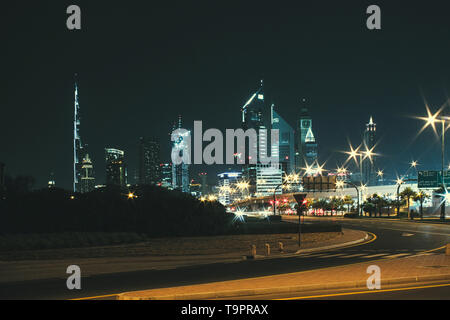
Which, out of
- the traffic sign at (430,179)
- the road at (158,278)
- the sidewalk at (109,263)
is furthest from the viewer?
the traffic sign at (430,179)

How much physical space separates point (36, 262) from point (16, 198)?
27621 mm

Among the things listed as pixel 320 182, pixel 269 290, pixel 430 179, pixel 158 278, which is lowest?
pixel 158 278

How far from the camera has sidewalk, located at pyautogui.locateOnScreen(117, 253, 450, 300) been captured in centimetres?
1384

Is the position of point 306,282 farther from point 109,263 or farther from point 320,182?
point 320,182

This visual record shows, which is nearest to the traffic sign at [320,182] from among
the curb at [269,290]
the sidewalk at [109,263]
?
the sidewalk at [109,263]

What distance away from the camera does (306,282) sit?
15594 millimetres

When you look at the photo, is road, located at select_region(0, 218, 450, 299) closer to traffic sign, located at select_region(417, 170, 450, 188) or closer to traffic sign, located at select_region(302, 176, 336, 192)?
traffic sign, located at select_region(417, 170, 450, 188)

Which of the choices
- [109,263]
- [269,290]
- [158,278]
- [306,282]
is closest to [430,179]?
[109,263]

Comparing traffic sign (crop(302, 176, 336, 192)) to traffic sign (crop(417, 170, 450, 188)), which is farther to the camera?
traffic sign (crop(302, 176, 336, 192))

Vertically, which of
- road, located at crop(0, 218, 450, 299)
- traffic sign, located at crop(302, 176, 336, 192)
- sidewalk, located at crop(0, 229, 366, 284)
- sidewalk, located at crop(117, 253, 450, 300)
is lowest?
sidewalk, located at crop(0, 229, 366, 284)

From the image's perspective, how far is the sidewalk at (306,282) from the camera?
13.8 m

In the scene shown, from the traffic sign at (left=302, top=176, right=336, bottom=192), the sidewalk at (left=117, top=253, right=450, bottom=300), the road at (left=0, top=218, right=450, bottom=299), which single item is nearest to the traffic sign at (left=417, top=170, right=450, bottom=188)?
the traffic sign at (left=302, top=176, right=336, bottom=192)

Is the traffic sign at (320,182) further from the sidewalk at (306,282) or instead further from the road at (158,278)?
the sidewalk at (306,282)
